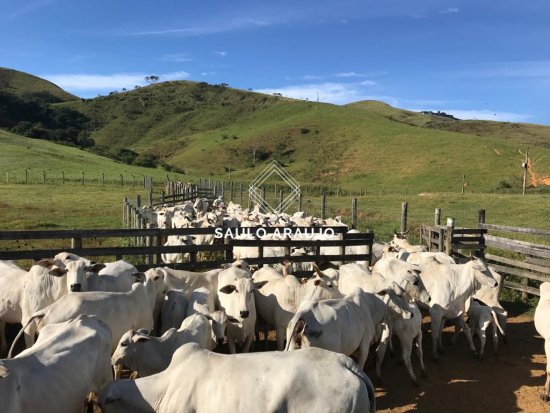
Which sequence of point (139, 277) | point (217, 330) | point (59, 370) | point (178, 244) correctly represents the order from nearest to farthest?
point (59, 370) → point (217, 330) → point (139, 277) → point (178, 244)

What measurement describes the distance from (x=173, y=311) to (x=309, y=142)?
A: 90.1 m

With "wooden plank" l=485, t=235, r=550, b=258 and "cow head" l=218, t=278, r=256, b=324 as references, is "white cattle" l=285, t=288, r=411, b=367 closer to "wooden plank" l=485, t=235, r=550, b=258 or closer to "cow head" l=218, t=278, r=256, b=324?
"cow head" l=218, t=278, r=256, b=324

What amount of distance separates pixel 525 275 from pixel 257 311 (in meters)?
8.29

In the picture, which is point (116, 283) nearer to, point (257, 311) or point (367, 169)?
point (257, 311)

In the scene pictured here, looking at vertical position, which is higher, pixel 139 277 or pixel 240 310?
pixel 139 277

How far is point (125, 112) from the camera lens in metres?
154

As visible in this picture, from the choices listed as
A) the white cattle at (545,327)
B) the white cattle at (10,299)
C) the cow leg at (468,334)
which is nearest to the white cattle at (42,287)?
the white cattle at (10,299)

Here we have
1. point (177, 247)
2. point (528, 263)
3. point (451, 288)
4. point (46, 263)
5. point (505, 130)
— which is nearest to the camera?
point (46, 263)

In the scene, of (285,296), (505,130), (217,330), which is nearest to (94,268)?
(217,330)

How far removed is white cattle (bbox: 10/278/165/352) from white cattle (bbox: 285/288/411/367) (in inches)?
92.3

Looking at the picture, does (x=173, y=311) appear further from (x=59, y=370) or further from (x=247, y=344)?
(x=59, y=370)

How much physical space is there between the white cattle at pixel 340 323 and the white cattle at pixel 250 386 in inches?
76.9

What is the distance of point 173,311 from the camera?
8539 millimetres

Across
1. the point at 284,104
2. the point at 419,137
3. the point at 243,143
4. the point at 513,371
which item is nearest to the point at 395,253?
the point at 513,371
